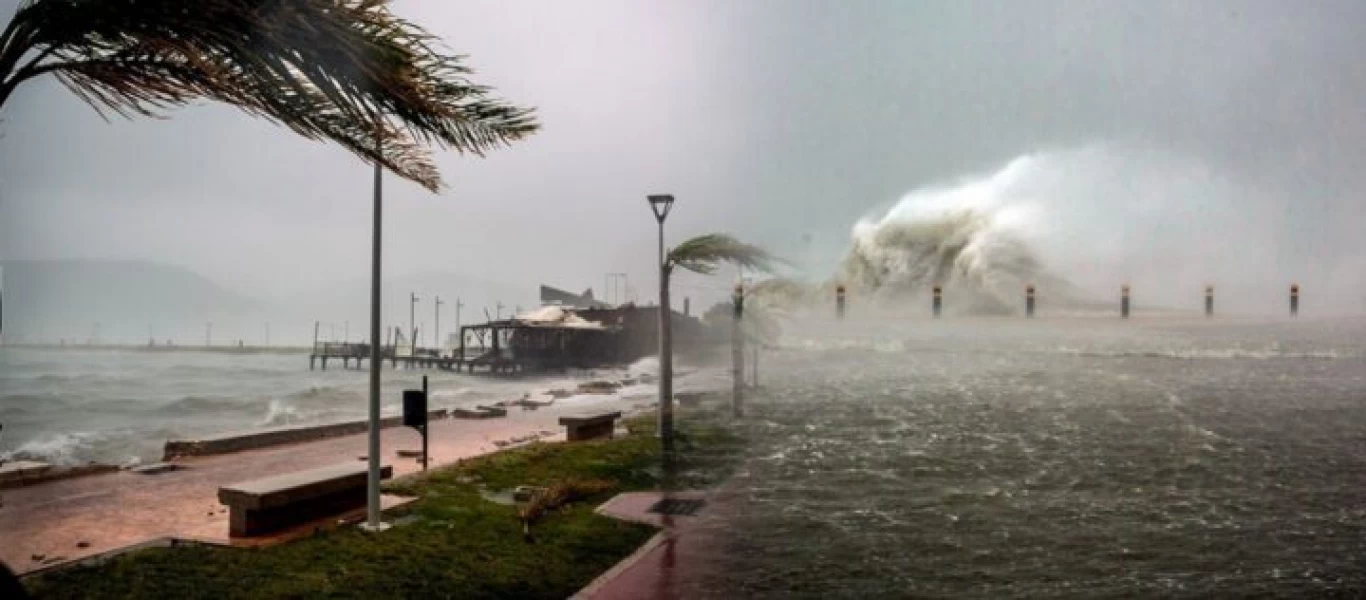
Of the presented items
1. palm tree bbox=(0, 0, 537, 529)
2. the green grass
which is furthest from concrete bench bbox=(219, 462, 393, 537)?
palm tree bbox=(0, 0, 537, 529)

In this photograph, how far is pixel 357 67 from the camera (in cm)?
430

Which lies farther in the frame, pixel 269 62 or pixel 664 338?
pixel 664 338

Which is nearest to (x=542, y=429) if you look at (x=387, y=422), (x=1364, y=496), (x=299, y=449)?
(x=387, y=422)

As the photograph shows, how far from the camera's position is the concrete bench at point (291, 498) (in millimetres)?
9812

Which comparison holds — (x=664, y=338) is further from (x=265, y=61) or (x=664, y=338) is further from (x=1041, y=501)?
(x=265, y=61)

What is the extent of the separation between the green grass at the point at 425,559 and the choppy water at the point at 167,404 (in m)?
12.0

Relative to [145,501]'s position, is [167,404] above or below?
below

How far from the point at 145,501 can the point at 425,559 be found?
17.5 ft

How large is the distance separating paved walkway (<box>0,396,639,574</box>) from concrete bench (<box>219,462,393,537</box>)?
338 millimetres

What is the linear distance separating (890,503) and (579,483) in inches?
320

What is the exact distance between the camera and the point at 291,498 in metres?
10.2

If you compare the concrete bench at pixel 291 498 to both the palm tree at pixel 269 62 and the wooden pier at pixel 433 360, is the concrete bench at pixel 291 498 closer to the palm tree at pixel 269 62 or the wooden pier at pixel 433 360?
the palm tree at pixel 269 62

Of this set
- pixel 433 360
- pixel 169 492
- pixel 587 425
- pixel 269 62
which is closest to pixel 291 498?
pixel 169 492

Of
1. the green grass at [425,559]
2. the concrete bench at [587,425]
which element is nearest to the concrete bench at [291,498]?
the green grass at [425,559]
